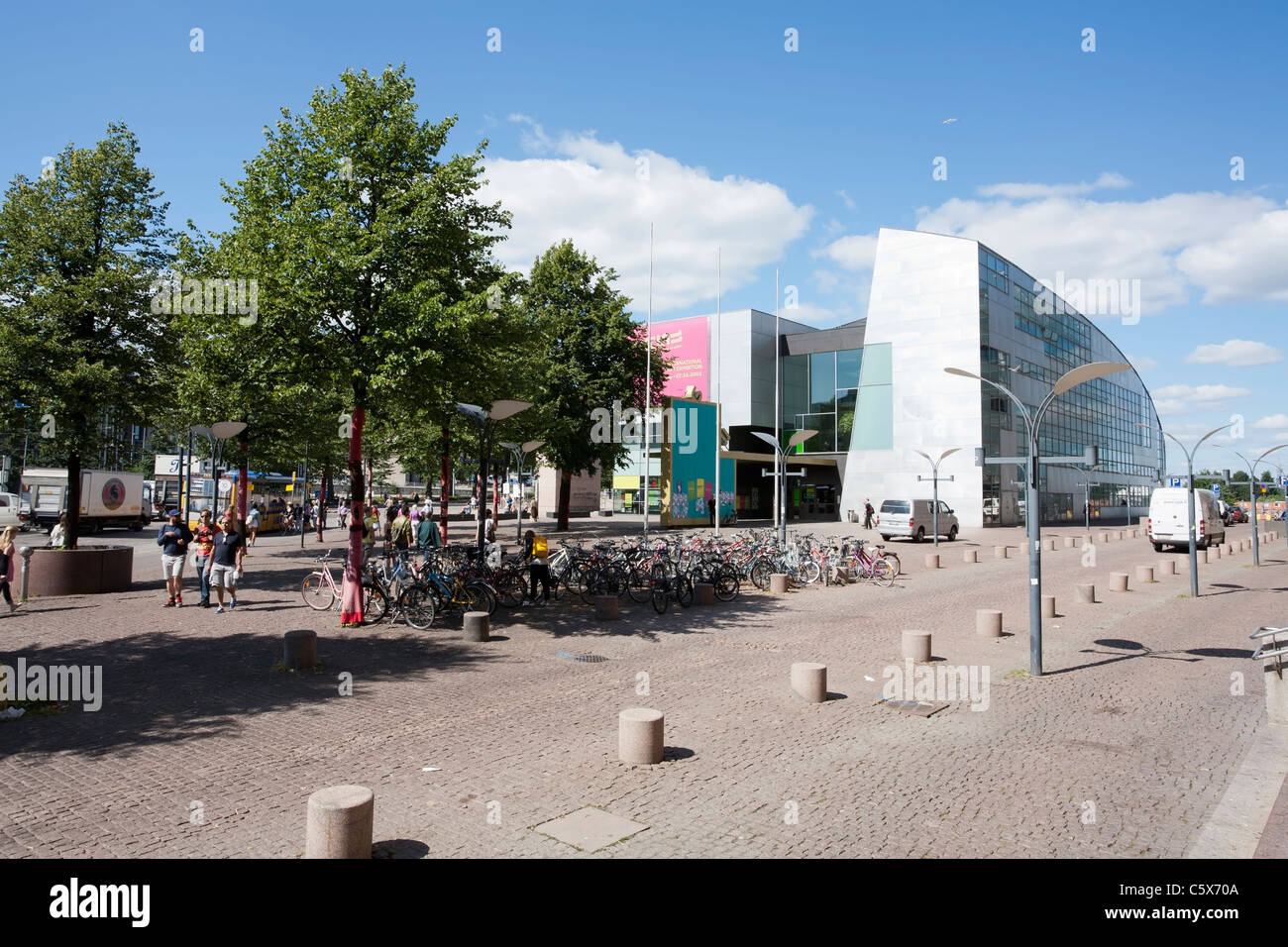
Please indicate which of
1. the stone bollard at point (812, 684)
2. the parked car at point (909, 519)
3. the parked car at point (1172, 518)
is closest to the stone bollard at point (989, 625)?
the stone bollard at point (812, 684)

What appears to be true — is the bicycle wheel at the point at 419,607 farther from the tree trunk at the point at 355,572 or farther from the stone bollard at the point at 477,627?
the stone bollard at the point at 477,627

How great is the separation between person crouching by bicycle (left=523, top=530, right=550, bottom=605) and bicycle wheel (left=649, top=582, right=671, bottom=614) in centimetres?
213

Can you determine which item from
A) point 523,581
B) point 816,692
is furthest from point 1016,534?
point 816,692

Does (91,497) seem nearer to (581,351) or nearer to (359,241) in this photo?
(581,351)

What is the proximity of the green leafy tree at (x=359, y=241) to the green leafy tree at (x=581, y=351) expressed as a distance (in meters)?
21.2

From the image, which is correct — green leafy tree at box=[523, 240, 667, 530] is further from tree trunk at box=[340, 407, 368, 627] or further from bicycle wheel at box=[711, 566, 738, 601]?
tree trunk at box=[340, 407, 368, 627]

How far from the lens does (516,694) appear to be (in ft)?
29.1

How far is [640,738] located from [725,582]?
1078cm

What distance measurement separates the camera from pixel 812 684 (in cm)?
865

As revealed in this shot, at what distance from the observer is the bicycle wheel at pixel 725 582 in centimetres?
1700

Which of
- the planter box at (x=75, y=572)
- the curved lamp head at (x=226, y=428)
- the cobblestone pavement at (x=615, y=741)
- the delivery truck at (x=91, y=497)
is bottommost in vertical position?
the cobblestone pavement at (x=615, y=741)

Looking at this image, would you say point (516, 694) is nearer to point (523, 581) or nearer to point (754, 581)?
point (523, 581)
